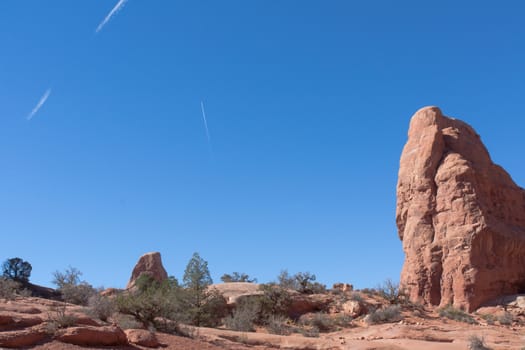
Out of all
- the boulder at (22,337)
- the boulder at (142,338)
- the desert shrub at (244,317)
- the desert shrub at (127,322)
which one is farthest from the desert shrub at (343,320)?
the boulder at (22,337)

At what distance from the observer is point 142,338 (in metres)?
12.4

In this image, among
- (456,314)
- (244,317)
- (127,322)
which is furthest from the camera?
(456,314)

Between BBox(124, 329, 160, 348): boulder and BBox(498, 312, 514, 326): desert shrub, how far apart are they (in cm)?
1843

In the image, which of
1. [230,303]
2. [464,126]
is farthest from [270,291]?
[464,126]

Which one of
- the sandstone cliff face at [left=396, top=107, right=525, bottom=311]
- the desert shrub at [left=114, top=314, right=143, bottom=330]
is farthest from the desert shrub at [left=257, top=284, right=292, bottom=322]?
the sandstone cliff face at [left=396, top=107, right=525, bottom=311]

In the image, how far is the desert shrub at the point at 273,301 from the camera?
23.9 metres

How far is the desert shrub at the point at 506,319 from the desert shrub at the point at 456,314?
132 cm

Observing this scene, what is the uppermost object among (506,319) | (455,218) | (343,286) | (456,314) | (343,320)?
(455,218)

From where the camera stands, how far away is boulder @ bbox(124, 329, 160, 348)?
12.2 metres

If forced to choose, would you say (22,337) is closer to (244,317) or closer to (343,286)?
(244,317)

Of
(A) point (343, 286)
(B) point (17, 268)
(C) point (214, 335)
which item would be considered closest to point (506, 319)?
(A) point (343, 286)

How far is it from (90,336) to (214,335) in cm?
488

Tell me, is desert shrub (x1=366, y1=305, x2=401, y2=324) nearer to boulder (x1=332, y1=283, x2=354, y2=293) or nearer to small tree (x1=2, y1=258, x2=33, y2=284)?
boulder (x1=332, y1=283, x2=354, y2=293)

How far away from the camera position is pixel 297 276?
96.8ft
